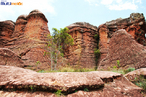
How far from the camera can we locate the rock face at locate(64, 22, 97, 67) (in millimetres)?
16016

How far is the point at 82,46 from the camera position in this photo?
16.7m

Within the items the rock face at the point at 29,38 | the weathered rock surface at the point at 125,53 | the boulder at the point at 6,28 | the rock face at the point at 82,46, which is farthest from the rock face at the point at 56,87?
the boulder at the point at 6,28

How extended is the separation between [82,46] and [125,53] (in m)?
12.0

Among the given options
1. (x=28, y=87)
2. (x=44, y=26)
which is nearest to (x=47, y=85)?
(x=28, y=87)

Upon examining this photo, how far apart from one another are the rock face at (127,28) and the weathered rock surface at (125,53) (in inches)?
435

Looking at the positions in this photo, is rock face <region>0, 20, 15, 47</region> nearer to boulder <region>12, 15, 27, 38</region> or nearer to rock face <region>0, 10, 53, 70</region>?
rock face <region>0, 10, 53, 70</region>

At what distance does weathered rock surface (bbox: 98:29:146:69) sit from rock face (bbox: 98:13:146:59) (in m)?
11.0

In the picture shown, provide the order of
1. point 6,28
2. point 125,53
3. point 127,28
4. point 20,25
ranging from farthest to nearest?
point 6,28
point 127,28
point 20,25
point 125,53

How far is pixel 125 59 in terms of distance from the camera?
4.70 metres

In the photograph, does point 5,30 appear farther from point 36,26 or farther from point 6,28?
point 36,26

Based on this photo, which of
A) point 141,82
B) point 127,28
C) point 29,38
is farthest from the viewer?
point 127,28

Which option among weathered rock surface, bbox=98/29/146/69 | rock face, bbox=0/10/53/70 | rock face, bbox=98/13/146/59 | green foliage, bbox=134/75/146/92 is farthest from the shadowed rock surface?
rock face, bbox=98/13/146/59

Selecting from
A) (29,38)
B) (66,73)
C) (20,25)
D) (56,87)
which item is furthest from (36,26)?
(56,87)

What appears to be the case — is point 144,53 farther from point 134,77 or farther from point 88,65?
point 88,65
